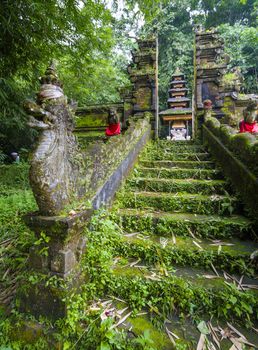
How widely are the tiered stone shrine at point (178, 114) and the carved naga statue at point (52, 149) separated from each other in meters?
9.13

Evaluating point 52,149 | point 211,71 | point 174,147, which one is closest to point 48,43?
point 174,147

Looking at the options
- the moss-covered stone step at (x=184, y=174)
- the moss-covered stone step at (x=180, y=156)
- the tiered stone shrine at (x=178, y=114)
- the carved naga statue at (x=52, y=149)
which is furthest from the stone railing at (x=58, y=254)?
the tiered stone shrine at (x=178, y=114)

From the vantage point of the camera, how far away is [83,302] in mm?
1860

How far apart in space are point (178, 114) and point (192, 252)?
30.7 ft

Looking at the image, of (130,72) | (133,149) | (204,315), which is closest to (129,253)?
(204,315)

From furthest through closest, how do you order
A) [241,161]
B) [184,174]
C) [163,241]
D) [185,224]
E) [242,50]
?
[242,50], [184,174], [241,161], [185,224], [163,241]

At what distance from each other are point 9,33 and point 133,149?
10.4ft

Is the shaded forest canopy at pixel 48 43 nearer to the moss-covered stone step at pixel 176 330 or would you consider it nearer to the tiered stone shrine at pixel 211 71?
the tiered stone shrine at pixel 211 71

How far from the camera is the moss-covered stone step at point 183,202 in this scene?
2902 mm

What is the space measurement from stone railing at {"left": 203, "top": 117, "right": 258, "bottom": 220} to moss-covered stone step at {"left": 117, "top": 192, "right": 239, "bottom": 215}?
244 millimetres

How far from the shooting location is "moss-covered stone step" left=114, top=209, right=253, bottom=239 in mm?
2537

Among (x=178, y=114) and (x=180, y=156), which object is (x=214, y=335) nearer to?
(x=180, y=156)

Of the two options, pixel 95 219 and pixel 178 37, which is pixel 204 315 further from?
pixel 178 37

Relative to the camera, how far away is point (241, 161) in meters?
3.19
